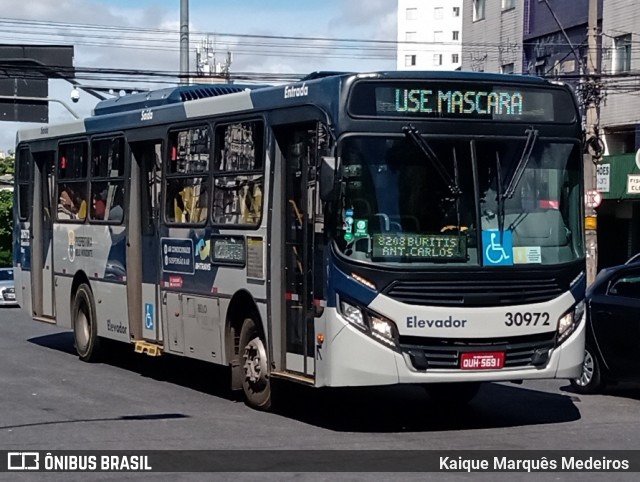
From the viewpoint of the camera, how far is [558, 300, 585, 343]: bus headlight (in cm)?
1153

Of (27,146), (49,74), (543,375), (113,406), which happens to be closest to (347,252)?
(543,375)

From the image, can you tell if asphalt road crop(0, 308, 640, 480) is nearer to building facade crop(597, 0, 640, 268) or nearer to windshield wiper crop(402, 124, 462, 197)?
windshield wiper crop(402, 124, 462, 197)

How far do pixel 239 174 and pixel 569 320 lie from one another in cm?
373

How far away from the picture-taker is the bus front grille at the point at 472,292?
10914mm

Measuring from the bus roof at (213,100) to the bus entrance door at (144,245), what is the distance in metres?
0.48

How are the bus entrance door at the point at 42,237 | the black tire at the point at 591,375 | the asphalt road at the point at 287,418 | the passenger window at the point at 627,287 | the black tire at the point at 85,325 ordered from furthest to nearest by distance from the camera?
the bus entrance door at the point at 42,237 → the black tire at the point at 85,325 → the black tire at the point at 591,375 → the passenger window at the point at 627,287 → the asphalt road at the point at 287,418

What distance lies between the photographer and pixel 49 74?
3416 cm

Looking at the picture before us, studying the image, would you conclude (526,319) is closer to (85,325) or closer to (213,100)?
(213,100)

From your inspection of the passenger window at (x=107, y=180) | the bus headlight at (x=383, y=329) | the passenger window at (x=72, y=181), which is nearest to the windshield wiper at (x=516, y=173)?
the bus headlight at (x=383, y=329)

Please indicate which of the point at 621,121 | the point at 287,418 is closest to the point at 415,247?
the point at 287,418

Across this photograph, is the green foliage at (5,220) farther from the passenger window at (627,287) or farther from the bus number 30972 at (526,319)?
the bus number 30972 at (526,319)

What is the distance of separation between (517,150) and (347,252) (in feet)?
6.18

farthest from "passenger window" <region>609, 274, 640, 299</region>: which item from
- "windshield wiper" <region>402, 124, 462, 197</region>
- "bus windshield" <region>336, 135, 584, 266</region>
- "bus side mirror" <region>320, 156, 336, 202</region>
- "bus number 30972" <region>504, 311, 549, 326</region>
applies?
"bus side mirror" <region>320, 156, 336, 202</region>

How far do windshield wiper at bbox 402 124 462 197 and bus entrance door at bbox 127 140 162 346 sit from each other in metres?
4.82
